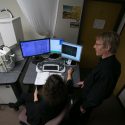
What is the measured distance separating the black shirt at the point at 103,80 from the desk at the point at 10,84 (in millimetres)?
1020

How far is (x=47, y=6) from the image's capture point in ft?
5.55

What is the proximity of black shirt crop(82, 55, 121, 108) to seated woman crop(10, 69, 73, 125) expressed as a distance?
31 cm

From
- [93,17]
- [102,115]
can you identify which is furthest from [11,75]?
[93,17]

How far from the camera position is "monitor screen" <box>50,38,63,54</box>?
2047 mm

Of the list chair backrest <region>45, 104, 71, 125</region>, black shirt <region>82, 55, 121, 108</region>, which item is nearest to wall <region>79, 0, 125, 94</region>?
black shirt <region>82, 55, 121, 108</region>

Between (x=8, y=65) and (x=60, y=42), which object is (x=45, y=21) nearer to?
(x=60, y=42)

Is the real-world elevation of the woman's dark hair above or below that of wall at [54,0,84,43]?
below

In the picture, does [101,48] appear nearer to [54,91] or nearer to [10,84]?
[54,91]

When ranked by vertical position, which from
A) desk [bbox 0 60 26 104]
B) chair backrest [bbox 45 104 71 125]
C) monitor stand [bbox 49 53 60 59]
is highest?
monitor stand [bbox 49 53 60 59]

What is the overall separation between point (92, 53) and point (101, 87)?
5.57 feet

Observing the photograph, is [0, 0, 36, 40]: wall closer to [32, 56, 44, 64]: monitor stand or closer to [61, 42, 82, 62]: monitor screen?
[32, 56, 44, 64]: monitor stand

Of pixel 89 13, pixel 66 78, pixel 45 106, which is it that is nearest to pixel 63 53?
pixel 66 78

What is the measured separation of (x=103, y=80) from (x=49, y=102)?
21.6 inches

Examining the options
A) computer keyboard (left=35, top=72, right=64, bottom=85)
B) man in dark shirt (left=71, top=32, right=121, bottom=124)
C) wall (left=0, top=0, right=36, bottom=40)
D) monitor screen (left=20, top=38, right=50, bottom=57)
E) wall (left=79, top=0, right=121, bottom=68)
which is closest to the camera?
man in dark shirt (left=71, top=32, right=121, bottom=124)
